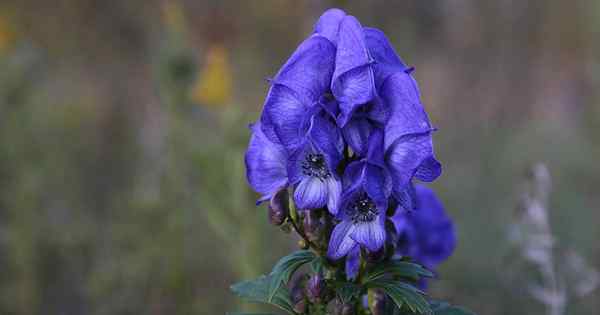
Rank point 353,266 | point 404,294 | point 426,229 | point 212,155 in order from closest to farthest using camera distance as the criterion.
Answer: point 404,294 < point 353,266 < point 426,229 < point 212,155

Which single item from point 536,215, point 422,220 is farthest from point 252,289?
point 536,215

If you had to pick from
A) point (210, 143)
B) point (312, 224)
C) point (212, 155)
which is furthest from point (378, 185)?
point (210, 143)

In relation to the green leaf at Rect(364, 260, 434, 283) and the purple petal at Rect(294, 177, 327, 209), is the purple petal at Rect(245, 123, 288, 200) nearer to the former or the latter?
the purple petal at Rect(294, 177, 327, 209)

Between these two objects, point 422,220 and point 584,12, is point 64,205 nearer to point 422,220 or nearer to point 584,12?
point 422,220

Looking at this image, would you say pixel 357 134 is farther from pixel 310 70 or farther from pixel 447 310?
pixel 447 310

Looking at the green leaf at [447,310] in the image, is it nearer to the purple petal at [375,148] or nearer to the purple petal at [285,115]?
the purple petal at [375,148]

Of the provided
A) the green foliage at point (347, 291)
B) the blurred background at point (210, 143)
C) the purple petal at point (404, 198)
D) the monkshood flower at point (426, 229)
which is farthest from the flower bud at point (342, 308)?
the blurred background at point (210, 143)
